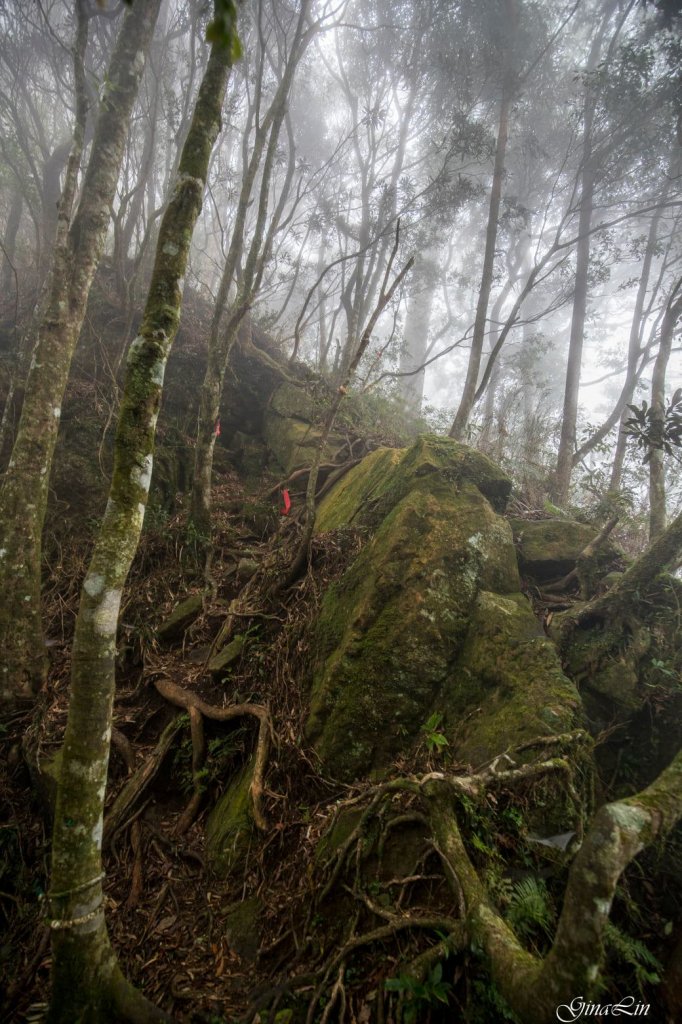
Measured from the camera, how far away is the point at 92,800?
97.3 inches

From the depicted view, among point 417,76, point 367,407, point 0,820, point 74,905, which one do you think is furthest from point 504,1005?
point 417,76

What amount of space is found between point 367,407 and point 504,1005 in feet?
31.1

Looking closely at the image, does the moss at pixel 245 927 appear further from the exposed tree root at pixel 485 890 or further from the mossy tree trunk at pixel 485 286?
the mossy tree trunk at pixel 485 286

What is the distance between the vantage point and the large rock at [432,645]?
3.43 metres

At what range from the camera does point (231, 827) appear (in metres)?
3.52

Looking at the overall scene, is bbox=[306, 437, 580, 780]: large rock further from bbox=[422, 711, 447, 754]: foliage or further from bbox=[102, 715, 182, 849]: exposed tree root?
bbox=[102, 715, 182, 849]: exposed tree root

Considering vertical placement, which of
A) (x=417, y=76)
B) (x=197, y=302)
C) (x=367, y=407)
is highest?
(x=417, y=76)

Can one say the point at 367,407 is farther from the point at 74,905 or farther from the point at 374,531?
the point at 74,905

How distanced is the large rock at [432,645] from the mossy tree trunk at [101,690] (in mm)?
1660

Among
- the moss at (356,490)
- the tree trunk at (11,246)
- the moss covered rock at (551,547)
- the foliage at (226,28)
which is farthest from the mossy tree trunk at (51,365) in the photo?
the tree trunk at (11,246)

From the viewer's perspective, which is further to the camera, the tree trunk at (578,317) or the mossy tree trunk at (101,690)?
the tree trunk at (578,317)
